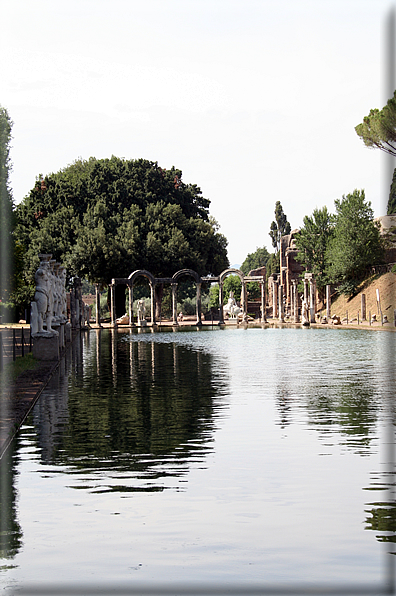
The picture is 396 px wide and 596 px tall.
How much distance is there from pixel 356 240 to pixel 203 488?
6152 cm

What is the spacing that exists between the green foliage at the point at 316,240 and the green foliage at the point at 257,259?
167ft

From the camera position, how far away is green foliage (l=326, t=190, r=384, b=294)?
6712 cm

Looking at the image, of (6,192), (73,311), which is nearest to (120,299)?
(73,311)

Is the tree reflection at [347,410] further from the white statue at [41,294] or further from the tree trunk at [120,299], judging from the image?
the tree trunk at [120,299]

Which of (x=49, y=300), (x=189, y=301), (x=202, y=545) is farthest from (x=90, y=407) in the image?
(x=189, y=301)

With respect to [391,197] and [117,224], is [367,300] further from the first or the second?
[117,224]

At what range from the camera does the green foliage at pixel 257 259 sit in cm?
13012

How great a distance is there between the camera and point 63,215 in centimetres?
6481

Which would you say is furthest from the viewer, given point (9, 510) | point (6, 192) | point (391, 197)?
point (391, 197)

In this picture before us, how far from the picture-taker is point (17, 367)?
65.7ft

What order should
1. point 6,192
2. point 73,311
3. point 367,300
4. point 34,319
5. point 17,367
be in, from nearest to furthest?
point 17,367
point 34,319
point 6,192
point 73,311
point 367,300

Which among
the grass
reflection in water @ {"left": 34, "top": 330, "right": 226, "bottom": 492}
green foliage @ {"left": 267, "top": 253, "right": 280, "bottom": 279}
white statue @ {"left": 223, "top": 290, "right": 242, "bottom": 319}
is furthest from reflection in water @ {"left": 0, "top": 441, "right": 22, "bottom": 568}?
green foliage @ {"left": 267, "top": 253, "right": 280, "bottom": 279}

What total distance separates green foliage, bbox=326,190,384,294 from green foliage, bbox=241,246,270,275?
198 feet

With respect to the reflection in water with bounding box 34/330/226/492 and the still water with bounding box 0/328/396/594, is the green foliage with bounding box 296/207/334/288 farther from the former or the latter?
the still water with bounding box 0/328/396/594
